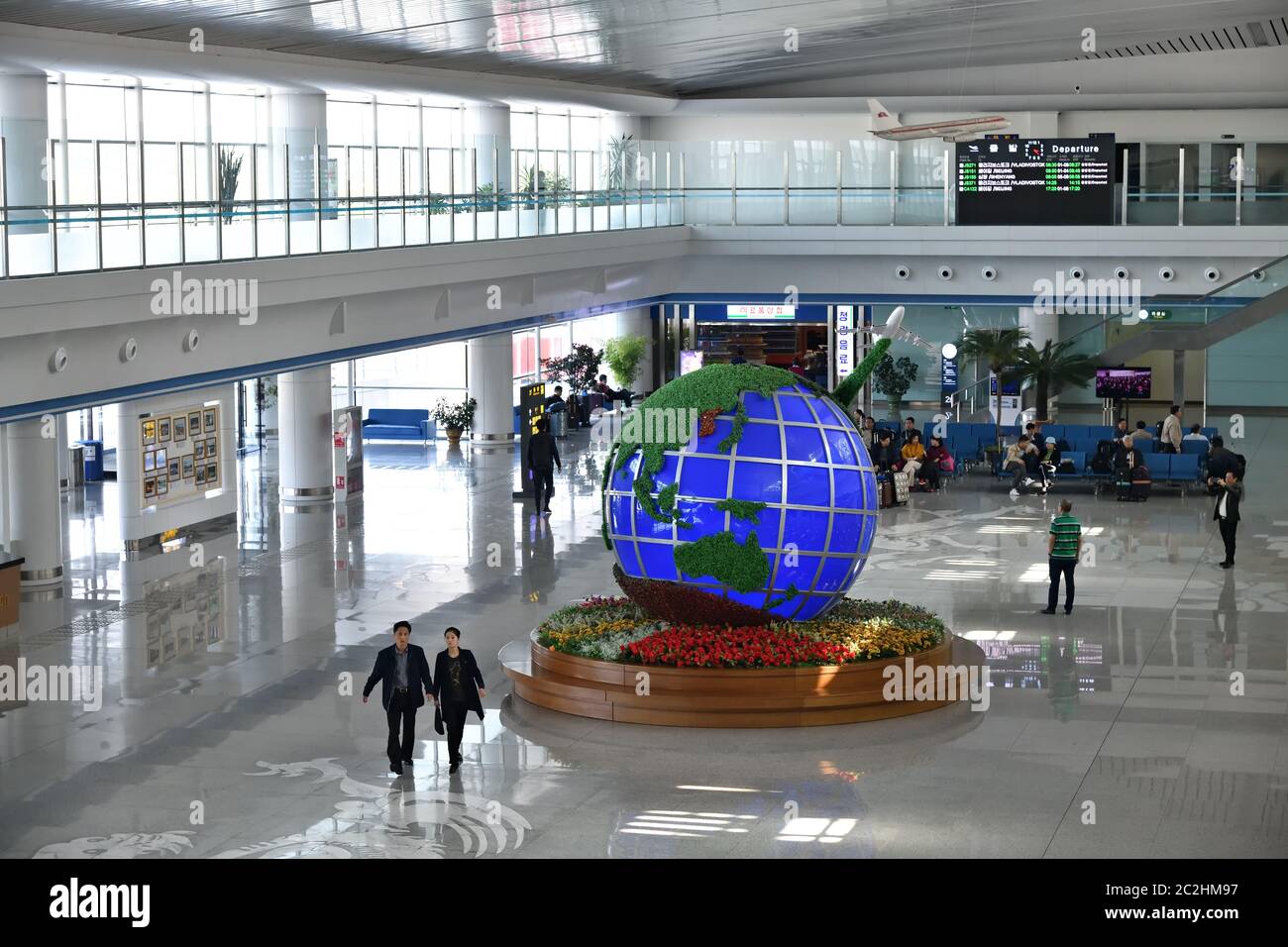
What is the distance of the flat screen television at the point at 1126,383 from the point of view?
35.3 metres

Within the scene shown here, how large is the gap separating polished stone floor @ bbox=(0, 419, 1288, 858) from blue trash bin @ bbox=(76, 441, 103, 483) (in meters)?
6.51

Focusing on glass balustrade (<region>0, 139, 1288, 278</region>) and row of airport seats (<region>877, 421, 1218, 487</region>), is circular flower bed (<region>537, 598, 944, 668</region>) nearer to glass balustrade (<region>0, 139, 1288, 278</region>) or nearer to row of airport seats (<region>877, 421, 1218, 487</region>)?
glass balustrade (<region>0, 139, 1288, 278</region>)

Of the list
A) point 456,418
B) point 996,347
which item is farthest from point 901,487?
point 456,418

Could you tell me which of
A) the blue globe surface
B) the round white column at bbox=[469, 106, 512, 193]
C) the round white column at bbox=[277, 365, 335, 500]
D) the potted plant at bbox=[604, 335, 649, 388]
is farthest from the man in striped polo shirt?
the potted plant at bbox=[604, 335, 649, 388]

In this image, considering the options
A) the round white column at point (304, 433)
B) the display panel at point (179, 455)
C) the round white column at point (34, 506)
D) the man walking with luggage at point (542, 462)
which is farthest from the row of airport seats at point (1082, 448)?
the round white column at point (34, 506)

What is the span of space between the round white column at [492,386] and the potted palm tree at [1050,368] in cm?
Answer: 1041

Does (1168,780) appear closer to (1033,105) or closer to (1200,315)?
(1200,315)

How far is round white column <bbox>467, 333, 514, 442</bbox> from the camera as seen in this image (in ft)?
114

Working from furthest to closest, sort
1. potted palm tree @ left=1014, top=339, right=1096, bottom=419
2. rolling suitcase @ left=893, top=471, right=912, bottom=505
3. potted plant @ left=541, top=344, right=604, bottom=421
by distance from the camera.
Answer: potted plant @ left=541, top=344, right=604, bottom=421, potted palm tree @ left=1014, top=339, right=1096, bottom=419, rolling suitcase @ left=893, top=471, right=912, bottom=505
